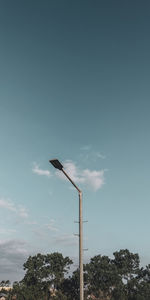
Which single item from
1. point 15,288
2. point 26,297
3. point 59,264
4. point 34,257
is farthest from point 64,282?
point 26,297

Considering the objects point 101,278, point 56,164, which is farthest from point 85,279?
point 56,164

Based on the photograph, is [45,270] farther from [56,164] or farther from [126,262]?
[56,164]

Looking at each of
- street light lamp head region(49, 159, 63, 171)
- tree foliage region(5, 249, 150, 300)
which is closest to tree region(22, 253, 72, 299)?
tree foliage region(5, 249, 150, 300)

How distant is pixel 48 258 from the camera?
266 feet

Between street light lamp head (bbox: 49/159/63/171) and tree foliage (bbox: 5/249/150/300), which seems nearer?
street light lamp head (bbox: 49/159/63/171)

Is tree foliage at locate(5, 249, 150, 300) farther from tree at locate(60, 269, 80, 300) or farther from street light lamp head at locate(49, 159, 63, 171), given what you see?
street light lamp head at locate(49, 159, 63, 171)

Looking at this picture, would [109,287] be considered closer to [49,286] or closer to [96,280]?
[96,280]

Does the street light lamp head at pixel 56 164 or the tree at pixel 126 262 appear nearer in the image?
the street light lamp head at pixel 56 164

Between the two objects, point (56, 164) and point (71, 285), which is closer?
point (56, 164)

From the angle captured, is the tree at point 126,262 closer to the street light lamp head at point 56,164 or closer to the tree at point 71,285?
the tree at point 71,285

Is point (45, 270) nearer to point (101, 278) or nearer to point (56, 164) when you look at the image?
point (101, 278)

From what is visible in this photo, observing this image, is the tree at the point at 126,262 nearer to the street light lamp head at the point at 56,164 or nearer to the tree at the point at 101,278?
the tree at the point at 101,278

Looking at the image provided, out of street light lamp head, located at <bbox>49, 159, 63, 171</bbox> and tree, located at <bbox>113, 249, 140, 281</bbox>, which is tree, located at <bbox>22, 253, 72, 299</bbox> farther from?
street light lamp head, located at <bbox>49, 159, 63, 171</bbox>

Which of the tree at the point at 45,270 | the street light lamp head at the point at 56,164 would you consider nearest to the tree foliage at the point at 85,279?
the tree at the point at 45,270
